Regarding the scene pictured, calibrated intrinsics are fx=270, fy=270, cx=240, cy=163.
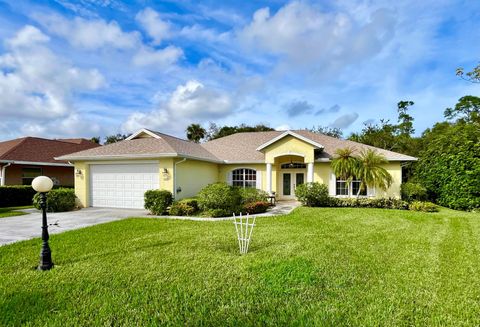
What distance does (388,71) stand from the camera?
15.2 metres

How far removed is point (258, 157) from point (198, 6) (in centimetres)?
1047

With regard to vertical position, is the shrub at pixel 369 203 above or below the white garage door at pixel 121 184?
below

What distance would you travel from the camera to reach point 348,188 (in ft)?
58.3

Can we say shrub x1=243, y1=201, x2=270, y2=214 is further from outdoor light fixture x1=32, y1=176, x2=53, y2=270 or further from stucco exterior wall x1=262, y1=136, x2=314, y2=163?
outdoor light fixture x1=32, y1=176, x2=53, y2=270

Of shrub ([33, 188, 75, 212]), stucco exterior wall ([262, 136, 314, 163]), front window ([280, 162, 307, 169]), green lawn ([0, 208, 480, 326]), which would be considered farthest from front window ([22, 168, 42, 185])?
front window ([280, 162, 307, 169])

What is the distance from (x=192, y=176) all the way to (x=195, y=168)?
635mm

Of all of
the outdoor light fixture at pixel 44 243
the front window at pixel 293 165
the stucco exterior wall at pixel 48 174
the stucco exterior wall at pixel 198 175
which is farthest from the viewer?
the stucco exterior wall at pixel 48 174

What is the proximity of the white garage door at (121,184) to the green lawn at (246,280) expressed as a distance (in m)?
6.34

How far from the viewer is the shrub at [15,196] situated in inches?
697

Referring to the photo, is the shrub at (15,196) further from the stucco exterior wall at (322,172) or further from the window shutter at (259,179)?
the stucco exterior wall at (322,172)

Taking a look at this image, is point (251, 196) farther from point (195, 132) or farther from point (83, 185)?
point (195, 132)

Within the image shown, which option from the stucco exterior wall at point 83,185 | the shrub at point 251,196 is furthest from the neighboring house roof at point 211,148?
the shrub at point 251,196

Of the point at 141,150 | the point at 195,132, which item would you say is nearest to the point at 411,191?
the point at 141,150

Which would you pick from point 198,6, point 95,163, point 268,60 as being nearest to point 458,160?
point 268,60
